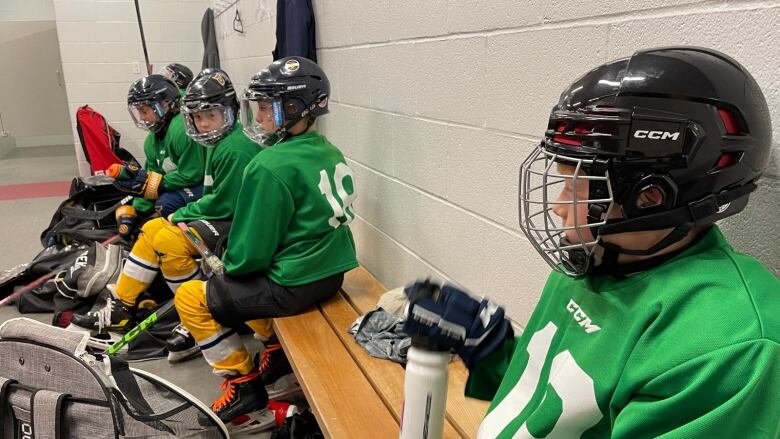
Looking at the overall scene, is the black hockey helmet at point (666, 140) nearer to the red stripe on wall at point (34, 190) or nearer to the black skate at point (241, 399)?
the black skate at point (241, 399)

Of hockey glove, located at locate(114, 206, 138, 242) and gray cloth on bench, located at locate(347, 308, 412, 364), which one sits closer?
gray cloth on bench, located at locate(347, 308, 412, 364)

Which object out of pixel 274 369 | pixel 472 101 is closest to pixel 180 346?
pixel 274 369

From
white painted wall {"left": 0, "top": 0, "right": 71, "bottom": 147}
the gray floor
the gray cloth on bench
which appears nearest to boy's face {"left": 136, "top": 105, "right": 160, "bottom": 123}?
the gray floor

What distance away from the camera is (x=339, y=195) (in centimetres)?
218

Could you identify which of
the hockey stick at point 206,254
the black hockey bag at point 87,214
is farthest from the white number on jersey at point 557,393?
the black hockey bag at point 87,214

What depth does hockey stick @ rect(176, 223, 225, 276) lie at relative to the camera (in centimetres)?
223

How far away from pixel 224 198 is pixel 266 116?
71cm

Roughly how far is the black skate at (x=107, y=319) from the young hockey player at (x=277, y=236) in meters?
0.87

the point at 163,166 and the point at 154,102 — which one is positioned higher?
the point at 154,102

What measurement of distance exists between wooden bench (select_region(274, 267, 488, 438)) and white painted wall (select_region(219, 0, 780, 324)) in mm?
315

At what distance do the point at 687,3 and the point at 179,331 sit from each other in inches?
97.8

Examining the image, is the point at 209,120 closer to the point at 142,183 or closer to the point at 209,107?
the point at 209,107

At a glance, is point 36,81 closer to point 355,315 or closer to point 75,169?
point 75,169

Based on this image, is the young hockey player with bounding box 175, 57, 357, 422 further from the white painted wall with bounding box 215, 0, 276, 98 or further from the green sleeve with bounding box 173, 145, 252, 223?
the white painted wall with bounding box 215, 0, 276, 98
